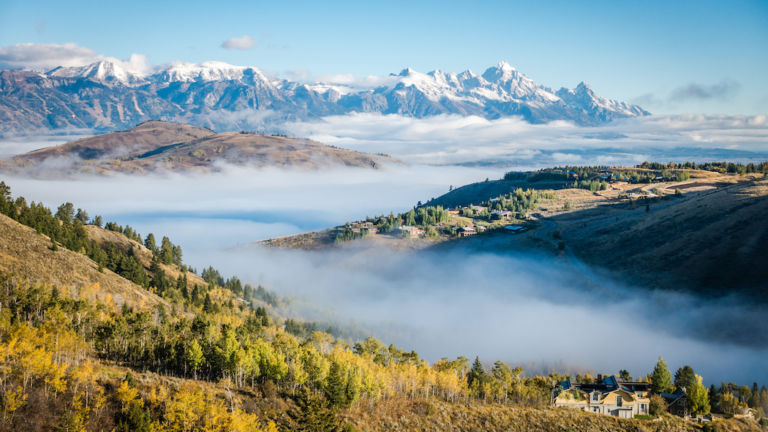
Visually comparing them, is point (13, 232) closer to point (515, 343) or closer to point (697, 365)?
point (515, 343)

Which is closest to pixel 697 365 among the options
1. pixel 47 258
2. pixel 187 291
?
pixel 187 291

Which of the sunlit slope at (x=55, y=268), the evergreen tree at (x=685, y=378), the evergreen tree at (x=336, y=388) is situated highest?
the sunlit slope at (x=55, y=268)

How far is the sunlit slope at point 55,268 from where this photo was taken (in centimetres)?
11700

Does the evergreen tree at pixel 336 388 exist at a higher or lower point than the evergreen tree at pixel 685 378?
higher

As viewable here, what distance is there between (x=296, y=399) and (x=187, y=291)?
105967mm

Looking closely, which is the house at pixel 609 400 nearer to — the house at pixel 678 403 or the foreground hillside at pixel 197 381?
the foreground hillside at pixel 197 381

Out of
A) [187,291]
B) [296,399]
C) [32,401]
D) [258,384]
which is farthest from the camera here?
[187,291]

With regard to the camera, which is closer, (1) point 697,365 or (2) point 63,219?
(1) point 697,365

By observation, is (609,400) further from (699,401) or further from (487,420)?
(487,420)

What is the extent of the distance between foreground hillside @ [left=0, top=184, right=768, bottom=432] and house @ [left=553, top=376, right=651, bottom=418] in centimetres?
327

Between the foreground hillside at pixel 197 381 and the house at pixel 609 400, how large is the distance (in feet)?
10.7

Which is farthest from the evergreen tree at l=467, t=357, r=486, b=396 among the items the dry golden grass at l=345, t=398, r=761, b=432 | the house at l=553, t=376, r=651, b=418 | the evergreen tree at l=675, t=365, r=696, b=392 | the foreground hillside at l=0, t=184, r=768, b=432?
the evergreen tree at l=675, t=365, r=696, b=392

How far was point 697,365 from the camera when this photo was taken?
14988cm

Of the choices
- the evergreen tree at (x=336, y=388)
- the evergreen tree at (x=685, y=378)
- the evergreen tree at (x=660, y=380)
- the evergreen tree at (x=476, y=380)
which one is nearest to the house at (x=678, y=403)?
the evergreen tree at (x=660, y=380)
